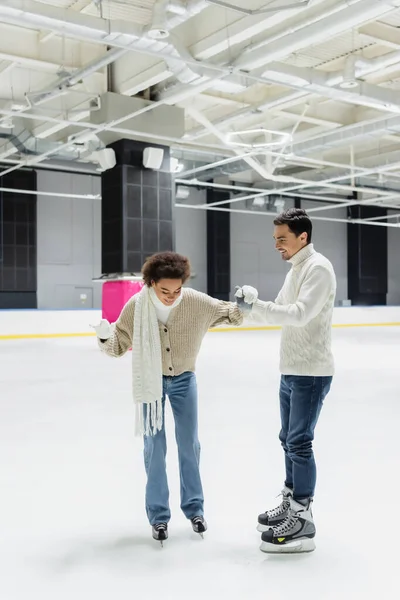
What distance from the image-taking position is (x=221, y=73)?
9.52m

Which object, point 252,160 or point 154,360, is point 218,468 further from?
point 252,160

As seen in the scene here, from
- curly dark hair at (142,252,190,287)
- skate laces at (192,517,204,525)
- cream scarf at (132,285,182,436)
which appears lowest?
skate laces at (192,517,204,525)

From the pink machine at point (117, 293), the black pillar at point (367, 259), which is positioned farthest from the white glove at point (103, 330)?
the black pillar at point (367, 259)

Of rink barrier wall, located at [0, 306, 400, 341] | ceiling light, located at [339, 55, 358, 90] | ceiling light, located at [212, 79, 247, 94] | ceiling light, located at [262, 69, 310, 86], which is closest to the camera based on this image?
ceiling light, located at [262, 69, 310, 86]

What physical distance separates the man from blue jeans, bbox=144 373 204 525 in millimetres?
381

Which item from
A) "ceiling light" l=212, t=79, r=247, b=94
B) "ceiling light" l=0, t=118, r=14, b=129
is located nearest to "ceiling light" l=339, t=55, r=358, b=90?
"ceiling light" l=212, t=79, r=247, b=94

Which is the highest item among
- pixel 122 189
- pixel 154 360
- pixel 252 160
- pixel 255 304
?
pixel 252 160

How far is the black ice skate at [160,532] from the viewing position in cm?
304

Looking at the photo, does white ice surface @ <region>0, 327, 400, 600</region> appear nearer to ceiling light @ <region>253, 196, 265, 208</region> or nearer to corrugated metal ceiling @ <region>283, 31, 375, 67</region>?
corrugated metal ceiling @ <region>283, 31, 375, 67</region>

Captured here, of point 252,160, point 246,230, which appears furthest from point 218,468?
point 246,230

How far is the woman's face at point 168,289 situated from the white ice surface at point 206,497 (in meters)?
1.16

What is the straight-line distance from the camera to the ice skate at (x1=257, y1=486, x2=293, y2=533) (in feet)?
9.80

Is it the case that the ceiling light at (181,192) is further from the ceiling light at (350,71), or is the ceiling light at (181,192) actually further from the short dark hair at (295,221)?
the short dark hair at (295,221)

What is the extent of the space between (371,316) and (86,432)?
1846 cm
